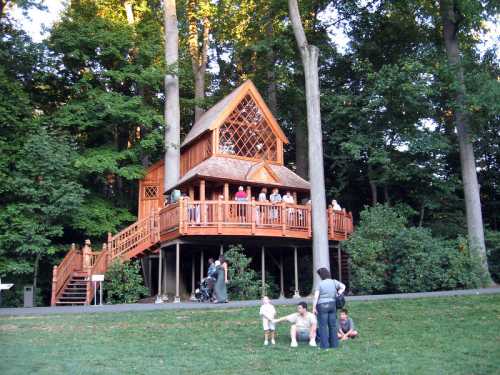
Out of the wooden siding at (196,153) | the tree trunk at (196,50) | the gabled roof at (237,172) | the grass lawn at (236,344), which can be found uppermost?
the tree trunk at (196,50)

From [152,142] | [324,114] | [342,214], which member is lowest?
[342,214]

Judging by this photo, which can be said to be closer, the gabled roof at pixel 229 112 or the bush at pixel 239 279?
the bush at pixel 239 279

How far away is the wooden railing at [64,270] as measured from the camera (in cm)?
2111

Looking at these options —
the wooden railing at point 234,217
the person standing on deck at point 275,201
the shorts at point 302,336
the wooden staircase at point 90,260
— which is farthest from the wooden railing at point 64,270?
the shorts at point 302,336

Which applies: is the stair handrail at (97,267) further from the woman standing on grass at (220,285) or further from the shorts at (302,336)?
the shorts at (302,336)

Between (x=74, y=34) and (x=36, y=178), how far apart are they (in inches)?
299

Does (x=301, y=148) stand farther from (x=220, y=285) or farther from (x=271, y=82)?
(x=220, y=285)

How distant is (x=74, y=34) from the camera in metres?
27.0

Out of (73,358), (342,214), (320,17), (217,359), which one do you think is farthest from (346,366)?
(320,17)

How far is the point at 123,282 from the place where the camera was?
71.5 ft

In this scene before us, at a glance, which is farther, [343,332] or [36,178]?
[36,178]

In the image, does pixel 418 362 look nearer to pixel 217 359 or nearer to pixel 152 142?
pixel 217 359

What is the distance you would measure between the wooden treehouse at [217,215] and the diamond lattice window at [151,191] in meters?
0.05

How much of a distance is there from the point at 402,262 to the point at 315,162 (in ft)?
16.3
